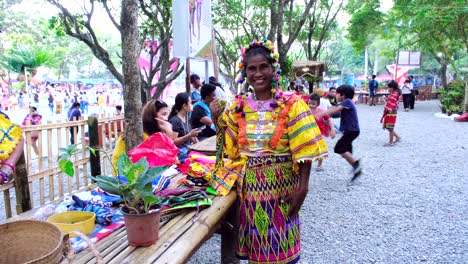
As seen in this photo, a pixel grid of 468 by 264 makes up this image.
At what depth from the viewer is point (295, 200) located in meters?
2.01

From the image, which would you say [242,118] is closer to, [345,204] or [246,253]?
[246,253]

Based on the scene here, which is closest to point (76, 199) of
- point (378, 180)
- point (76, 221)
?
point (76, 221)

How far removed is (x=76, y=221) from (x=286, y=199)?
111 cm

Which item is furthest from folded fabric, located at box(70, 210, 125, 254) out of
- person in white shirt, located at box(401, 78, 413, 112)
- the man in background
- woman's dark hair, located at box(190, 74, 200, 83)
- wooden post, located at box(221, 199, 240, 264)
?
the man in background

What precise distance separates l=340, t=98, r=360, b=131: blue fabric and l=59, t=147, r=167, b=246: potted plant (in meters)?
4.77

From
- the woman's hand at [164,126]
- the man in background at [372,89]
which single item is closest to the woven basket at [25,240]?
the woman's hand at [164,126]

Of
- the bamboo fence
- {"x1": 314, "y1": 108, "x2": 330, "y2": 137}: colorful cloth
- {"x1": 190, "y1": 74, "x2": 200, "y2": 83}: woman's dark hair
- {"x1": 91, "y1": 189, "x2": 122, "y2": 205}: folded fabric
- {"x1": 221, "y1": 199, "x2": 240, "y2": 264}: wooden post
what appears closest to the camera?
{"x1": 91, "y1": 189, "x2": 122, "y2": 205}: folded fabric

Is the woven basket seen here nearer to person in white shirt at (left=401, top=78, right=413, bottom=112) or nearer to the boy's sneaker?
the boy's sneaker

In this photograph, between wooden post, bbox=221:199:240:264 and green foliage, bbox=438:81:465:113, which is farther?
green foliage, bbox=438:81:465:113

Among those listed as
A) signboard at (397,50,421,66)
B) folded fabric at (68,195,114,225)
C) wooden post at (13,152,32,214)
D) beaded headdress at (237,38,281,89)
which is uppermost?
signboard at (397,50,421,66)

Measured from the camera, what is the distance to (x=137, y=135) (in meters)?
4.03

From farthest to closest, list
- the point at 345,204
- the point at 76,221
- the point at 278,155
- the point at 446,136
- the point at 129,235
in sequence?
the point at 446,136
the point at 345,204
the point at 278,155
the point at 76,221
the point at 129,235

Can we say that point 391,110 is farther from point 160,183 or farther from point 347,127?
point 160,183

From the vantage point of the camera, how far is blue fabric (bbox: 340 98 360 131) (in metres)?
5.85
